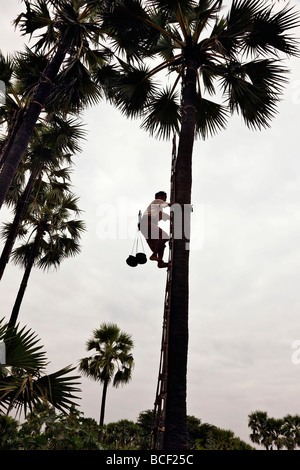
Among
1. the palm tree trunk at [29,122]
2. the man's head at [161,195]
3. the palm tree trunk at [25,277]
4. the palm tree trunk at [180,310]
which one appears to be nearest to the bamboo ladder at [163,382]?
the palm tree trunk at [180,310]

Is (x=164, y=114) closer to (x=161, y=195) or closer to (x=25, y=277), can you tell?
(x=161, y=195)

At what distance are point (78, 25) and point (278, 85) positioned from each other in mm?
5519

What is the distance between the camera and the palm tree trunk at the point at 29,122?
800 centimetres

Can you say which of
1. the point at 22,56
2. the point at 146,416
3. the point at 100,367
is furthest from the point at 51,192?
the point at 146,416

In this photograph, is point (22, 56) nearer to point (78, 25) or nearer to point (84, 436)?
point (78, 25)

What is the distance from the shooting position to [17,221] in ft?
44.2

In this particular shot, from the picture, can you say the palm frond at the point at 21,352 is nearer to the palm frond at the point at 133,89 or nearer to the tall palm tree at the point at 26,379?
the tall palm tree at the point at 26,379

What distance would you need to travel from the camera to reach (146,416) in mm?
26234

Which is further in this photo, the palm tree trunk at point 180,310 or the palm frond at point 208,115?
the palm frond at point 208,115

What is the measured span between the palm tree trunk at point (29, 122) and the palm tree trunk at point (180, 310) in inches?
159

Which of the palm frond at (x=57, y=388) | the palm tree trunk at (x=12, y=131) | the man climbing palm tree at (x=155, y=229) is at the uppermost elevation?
the palm tree trunk at (x=12, y=131)

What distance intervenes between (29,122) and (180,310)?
6.40 m

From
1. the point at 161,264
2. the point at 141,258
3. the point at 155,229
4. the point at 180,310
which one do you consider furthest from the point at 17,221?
the point at 180,310

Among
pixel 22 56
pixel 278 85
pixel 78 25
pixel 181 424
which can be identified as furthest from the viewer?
pixel 22 56
